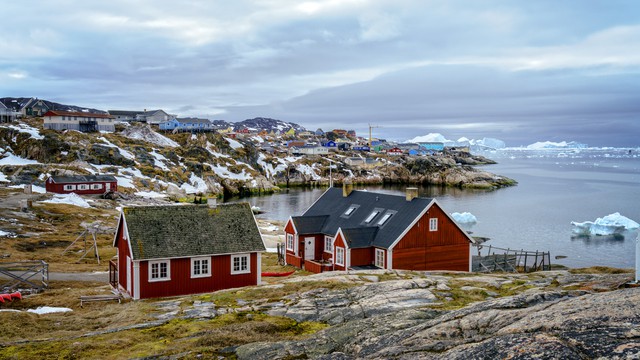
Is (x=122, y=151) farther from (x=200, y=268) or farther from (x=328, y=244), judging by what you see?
(x=200, y=268)

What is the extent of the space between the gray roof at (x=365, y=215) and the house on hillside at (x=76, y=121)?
115 meters

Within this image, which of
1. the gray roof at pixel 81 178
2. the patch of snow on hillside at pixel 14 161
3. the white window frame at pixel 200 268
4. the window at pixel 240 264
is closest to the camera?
the white window frame at pixel 200 268

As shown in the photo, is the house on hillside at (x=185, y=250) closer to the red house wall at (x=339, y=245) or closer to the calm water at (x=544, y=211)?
the red house wall at (x=339, y=245)

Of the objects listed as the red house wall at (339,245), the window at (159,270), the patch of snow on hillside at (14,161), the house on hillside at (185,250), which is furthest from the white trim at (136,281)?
the patch of snow on hillside at (14,161)

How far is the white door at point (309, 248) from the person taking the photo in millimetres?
45747

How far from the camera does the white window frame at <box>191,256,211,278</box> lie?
34094 mm

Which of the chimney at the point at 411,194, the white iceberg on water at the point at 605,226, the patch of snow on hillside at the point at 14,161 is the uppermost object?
the patch of snow on hillside at the point at 14,161

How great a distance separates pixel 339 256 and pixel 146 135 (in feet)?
412

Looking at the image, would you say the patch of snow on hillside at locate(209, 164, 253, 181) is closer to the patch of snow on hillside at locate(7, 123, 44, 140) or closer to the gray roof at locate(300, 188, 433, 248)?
the patch of snow on hillside at locate(7, 123, 44, 140)

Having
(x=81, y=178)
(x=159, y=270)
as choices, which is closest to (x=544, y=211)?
(x=81, y=178)

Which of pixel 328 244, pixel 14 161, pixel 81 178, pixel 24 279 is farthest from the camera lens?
pixel 14 161

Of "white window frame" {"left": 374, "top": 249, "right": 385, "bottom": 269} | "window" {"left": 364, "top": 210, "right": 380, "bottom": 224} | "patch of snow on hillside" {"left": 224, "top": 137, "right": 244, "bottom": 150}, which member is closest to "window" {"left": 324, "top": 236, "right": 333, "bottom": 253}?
"window" {"left": 364, "top": 210, "right": 380, "bottom": 224}

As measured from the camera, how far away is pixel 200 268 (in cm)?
3434

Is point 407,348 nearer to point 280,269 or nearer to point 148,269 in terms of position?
point 148,269
